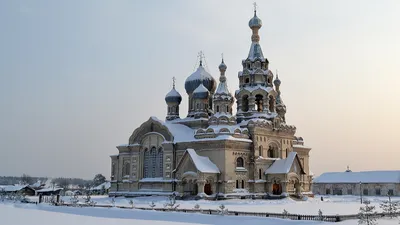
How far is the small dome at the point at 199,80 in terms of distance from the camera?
51938 millimetres

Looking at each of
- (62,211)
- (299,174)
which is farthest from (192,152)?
(62,211)

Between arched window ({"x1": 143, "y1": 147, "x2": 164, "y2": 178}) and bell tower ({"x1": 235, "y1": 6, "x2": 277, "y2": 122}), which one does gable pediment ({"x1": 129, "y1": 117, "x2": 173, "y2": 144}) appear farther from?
bell tower ({"x1": 235, "y1": 6, "x2": 277, "y2": 122})

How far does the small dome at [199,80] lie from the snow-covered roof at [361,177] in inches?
1121

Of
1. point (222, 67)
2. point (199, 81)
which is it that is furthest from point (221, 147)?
point (199, 81)

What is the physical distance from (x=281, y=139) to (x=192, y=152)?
32.8ft

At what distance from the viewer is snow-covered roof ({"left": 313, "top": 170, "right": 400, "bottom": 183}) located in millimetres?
67000

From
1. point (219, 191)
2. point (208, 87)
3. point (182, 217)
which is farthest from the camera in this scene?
point (208, 87)

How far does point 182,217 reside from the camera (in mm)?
25547

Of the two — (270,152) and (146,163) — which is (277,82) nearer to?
(270,152)

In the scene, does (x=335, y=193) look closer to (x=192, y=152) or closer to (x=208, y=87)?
(x=208, y=87)

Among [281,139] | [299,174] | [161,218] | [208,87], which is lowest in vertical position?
[161,218]

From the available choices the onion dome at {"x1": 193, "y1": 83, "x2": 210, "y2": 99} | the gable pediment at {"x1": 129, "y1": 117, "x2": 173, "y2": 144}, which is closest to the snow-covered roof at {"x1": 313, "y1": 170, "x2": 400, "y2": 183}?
the onion dome at {"x1": 193, "y1": 83, "x2": 210, "y2": 99}

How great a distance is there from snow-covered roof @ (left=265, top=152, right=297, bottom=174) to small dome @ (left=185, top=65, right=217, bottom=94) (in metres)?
Result: 11.8

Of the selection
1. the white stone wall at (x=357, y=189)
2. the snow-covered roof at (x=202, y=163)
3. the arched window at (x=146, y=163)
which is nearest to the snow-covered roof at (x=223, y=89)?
the snow-covered roof at (x=202, y=163)
